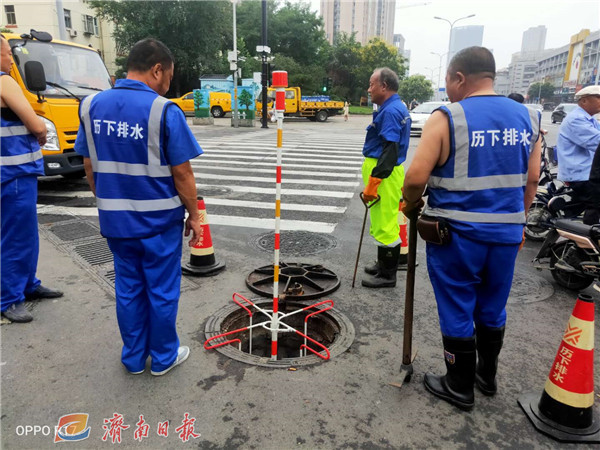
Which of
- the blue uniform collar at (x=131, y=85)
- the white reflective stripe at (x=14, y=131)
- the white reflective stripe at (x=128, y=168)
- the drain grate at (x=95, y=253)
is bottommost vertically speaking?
the drain grate at (x=95, y=253)

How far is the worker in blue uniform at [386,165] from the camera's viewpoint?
427 cm

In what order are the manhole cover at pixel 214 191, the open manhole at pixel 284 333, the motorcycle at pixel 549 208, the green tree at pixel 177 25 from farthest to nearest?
1. the green tree at pixel 177 25
2. the manhole cover at pixel 214 191
3. the motorcycle at pixel 549 208
4. the open manhole at pixel 284 333

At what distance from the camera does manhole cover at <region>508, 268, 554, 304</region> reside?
4457 millimetres

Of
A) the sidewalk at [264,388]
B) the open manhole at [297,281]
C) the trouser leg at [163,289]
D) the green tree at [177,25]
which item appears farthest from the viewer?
the green tree at [177,25]

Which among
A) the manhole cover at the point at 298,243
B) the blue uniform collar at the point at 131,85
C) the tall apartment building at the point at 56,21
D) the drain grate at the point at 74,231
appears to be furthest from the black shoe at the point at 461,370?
the tall apartment building at the point at 56,21

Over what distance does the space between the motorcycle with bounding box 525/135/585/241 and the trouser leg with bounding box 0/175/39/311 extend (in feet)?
16.8

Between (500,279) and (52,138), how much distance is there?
7.53 metres

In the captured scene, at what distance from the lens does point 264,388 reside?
115 inches

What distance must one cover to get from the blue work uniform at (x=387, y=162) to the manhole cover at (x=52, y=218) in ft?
16.0

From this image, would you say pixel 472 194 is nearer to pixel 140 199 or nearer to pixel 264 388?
pixel 264 388

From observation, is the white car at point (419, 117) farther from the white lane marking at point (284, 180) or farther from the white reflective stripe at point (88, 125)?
the white reflective stripe at point (88, 125)

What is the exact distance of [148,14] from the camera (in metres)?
34.1

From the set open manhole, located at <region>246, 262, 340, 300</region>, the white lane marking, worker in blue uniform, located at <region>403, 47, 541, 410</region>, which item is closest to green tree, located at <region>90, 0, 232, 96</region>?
the white lane marking

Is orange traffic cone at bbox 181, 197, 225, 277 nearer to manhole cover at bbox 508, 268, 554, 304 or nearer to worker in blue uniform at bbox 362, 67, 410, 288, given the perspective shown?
worker in blue uniform at bbox 362, 67, 410, 288
